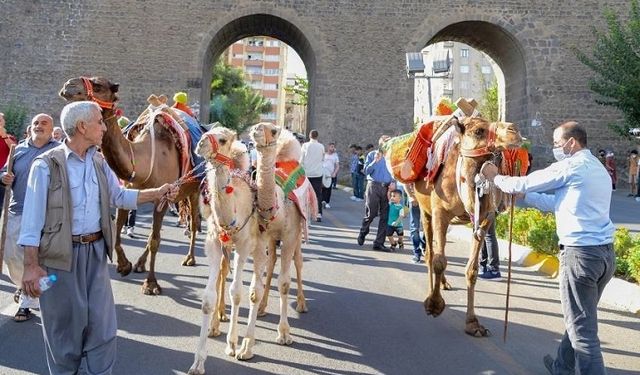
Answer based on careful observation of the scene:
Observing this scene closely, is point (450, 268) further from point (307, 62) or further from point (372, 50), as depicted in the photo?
point (307, 62)

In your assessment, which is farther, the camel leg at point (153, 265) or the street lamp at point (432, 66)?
the street lamp at point (432, 66)

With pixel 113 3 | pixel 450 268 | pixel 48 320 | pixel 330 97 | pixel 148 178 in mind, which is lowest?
pixel 450 268

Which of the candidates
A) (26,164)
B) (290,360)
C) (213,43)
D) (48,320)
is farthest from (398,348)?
(213,43)

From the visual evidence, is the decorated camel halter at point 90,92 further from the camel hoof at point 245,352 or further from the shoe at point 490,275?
the shoe at point 490,275

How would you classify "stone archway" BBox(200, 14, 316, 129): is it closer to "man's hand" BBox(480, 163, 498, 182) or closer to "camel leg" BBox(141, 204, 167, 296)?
"camel leg" BBox(141, 204, 167, 296)

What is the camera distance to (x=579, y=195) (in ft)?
14.5

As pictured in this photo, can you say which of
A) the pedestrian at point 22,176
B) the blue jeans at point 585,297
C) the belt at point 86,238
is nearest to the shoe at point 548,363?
the blue jeans at point 585,297

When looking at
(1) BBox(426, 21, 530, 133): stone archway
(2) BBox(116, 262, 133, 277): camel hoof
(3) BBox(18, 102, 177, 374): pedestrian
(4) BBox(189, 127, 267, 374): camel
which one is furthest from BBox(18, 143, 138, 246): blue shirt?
(1) BBox(426, 21, 530, 133): stone archway

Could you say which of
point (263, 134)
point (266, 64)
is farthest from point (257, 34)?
point (266, 64)

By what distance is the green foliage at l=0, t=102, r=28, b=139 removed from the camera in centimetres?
2341

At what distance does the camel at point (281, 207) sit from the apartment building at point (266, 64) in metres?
106

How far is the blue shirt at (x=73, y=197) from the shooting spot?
11.6 feet

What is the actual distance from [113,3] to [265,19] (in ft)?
20.2

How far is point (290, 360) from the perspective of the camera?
519 centimetres
